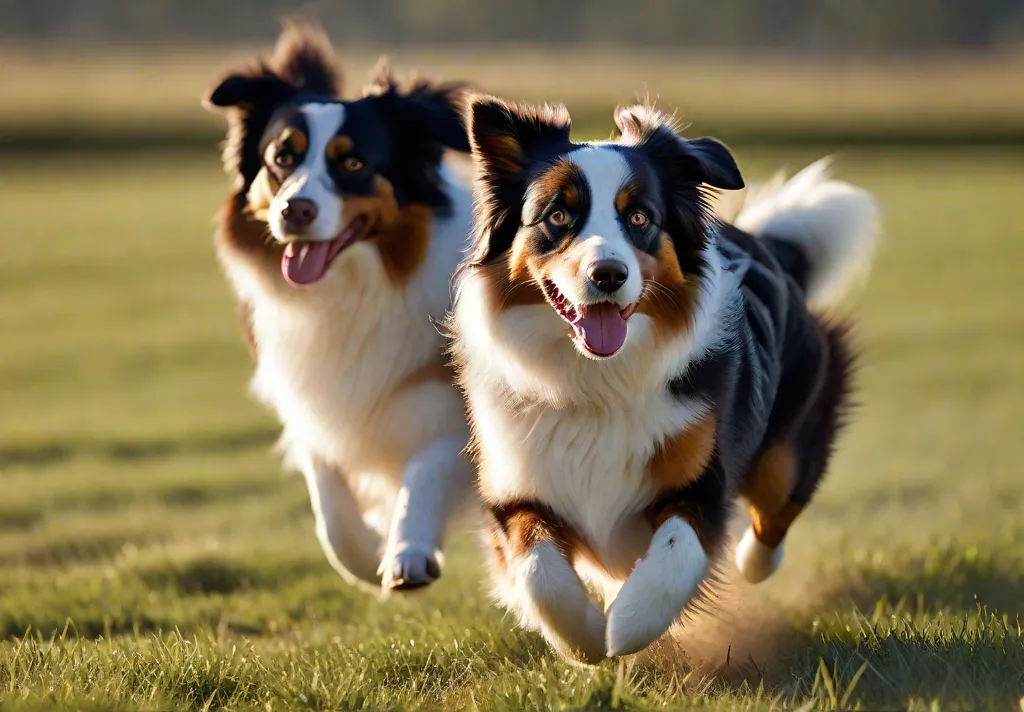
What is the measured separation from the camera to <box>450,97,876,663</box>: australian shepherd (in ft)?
13.5

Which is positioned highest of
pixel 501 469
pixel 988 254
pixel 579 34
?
pixel 579 34

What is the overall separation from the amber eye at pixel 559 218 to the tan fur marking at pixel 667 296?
0.32 meters

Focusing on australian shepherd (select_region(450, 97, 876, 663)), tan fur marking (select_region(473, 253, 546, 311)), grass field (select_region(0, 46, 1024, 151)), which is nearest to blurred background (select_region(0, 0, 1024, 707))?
grass field (select_region(0, 46, 1024, 151))

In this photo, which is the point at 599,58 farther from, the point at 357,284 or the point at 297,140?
the point at 297,140

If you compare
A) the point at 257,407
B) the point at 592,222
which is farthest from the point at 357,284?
the point at 257,407

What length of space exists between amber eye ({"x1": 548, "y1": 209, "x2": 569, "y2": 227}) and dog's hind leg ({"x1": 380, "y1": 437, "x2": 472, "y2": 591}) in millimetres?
1583

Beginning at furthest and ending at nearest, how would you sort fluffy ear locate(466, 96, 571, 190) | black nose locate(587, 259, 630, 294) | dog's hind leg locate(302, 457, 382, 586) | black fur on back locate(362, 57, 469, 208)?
dog's hind leg locate(302, 457, 382, 586)
black fur on back locate(362, 57, 469, 208)
fluffy ear locate(466, 96, 571, 190)
black nose locate(587, 259, 630, 294)

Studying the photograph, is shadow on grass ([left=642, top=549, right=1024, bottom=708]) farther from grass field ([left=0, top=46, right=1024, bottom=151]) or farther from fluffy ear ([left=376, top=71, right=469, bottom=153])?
grass field ([left=0, top=46, right=1024, bottom=151])

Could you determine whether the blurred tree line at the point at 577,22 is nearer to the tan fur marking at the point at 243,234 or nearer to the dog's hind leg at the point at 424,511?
the tan fur marking at the point at 243,234

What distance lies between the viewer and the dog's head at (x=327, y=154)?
5.30 metres

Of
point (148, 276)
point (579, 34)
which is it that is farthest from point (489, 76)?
point (579, 34)

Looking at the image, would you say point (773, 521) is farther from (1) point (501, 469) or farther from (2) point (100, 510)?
(2) point (100, 510)

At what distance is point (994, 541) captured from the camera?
7141 millimetres

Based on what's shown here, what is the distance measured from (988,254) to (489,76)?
1233 inches
